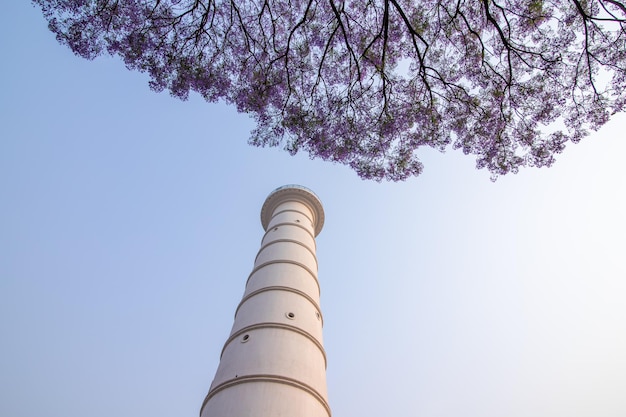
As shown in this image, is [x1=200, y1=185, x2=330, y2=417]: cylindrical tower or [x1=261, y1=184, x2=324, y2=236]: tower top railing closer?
[x1=200, y1=185, x2=330, y2=417]: cylindrical tower

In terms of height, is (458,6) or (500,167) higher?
(458,6)

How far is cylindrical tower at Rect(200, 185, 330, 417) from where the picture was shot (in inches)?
338

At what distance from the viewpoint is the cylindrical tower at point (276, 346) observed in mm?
8586

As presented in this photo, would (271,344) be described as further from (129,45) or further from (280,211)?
(280,211)

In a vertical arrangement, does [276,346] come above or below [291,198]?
below

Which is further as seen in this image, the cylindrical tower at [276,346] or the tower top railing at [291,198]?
the tower top railing at [291,198]

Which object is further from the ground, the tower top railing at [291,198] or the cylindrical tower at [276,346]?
the tower top railing at [291,198]

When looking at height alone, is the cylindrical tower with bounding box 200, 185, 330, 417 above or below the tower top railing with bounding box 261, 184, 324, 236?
below

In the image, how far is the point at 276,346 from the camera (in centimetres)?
995

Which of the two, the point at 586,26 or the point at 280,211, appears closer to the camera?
the point at 586,26

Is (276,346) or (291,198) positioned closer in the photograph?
(276,346)

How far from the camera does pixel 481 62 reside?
725 cm

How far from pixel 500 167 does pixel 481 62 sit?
7.01 feet

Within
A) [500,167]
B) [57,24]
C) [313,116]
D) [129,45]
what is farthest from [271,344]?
[57,24]
